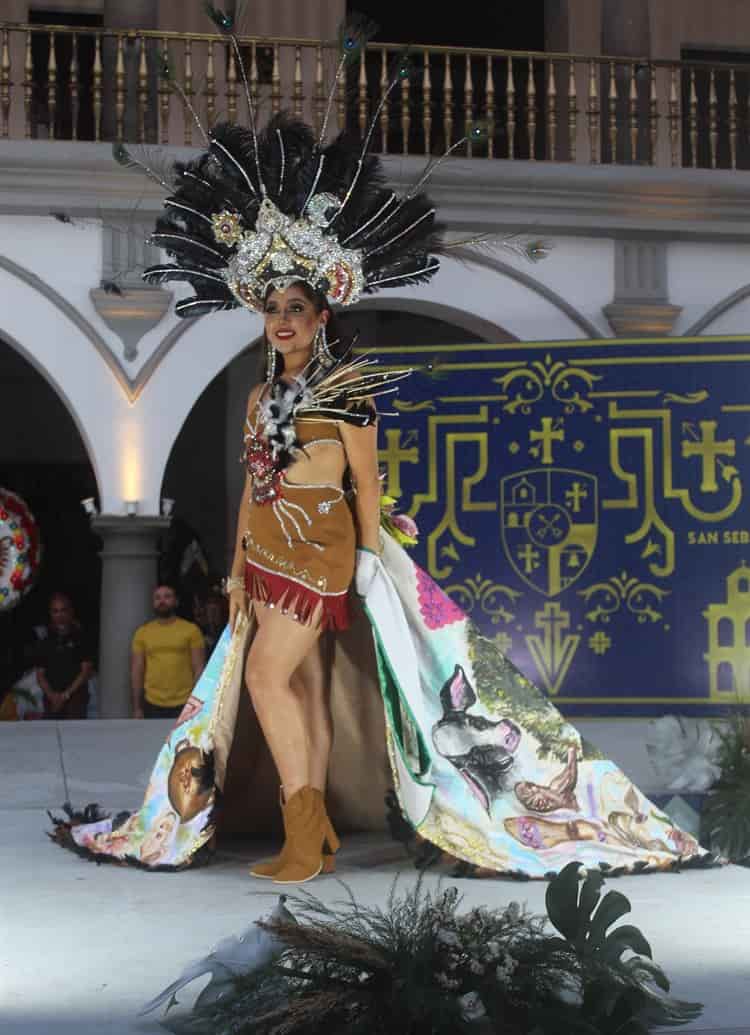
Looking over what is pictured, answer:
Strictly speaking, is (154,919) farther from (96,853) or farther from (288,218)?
(288,218)

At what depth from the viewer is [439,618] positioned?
456cm

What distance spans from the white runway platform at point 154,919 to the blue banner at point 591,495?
415 centimetres

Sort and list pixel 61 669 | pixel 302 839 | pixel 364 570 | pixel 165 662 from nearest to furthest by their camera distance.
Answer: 1. pixel 302 839
2. pixel 364 570
3. pixel 165 662
4. pixel 61 669

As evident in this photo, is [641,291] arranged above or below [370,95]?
below

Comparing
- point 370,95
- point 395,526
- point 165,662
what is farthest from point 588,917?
point 370,95

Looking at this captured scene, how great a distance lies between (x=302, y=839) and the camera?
4293 millimetres

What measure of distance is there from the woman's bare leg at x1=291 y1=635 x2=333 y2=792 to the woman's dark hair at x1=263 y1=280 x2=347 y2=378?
0.70 meters

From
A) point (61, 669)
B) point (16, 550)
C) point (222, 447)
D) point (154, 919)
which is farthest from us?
point (222, 447)

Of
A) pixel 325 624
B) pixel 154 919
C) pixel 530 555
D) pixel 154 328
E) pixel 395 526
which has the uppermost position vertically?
pixel 154 328

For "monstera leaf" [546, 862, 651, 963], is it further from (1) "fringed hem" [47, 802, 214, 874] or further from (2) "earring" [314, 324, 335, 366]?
(2) "earring" [314, 324, 335, 366]

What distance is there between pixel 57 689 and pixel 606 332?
3.77 metres

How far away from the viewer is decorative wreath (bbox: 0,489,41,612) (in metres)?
11.5

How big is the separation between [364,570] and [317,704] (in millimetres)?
354

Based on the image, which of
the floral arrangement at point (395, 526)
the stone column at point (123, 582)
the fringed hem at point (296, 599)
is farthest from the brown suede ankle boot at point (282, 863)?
the stone column at point (123, 582)
